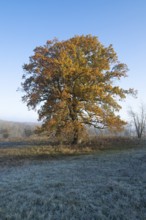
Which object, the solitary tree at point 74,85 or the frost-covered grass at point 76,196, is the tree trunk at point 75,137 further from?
the frost-covered grass at point 76,196

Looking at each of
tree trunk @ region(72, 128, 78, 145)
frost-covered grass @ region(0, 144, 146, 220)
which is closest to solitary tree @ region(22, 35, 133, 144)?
tree trunk @ region(72, 128, 78, 145)

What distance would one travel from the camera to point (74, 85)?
24312mm

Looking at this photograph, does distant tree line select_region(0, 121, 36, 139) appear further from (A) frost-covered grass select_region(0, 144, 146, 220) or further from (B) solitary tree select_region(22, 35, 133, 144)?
(A) frost-covered grass select_region(0, 144, 146, 220)

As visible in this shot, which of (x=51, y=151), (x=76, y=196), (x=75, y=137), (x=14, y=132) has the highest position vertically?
(x=14, y=132)

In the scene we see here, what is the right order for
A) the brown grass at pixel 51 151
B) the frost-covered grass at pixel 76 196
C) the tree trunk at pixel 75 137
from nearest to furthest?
the frost-covered grass at pixel 76 196
the brown grass at pixel 51 151
the tree trunk at pixel 75 137

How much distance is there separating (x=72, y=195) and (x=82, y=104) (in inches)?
626

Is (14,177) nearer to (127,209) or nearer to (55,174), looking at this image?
(55,174)

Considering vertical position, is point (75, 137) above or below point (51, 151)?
above

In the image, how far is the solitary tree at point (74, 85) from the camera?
75.7ft

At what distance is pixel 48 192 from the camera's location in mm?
8914

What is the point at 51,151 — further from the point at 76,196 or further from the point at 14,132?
the point at 14,132

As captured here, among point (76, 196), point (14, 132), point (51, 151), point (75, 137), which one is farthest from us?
point (14, 132)

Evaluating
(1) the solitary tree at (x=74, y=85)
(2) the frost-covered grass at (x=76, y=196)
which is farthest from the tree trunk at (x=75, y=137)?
(2) the frost-covered grass at (x=76, y=196)

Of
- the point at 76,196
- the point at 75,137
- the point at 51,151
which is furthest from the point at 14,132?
the point at 76,196
